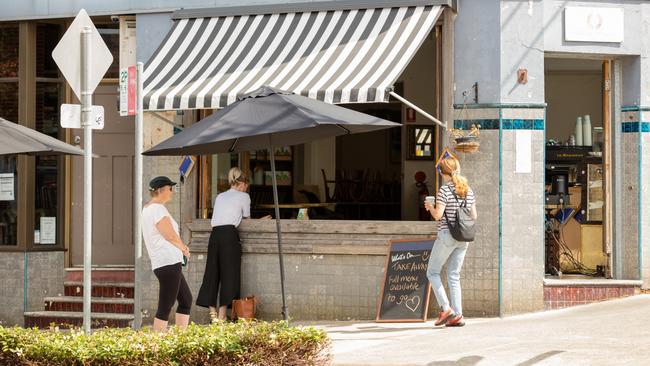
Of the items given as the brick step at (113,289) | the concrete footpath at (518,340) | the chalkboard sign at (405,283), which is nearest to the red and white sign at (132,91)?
the concrete footpath at (518,340)

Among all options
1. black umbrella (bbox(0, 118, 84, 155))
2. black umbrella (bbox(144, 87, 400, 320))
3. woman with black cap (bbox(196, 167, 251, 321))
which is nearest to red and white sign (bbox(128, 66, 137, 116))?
black umbrella (bbox(144, 87, 400, 320))

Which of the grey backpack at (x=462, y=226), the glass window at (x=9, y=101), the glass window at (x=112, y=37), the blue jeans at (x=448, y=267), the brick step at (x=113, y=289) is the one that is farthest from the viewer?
the glass window at (x=112, y=37)

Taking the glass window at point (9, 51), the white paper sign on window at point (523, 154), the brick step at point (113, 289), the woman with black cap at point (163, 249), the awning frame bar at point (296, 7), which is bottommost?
the brick step at point (113, 289)

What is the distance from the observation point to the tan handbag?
43.9ft

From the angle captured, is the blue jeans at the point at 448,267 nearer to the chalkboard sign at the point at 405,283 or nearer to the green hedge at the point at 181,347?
the chalkboard sign at the point at 405,283

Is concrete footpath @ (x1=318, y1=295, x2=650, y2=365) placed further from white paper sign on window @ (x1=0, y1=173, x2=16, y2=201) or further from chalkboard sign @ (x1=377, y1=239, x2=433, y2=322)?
white paper sign on window @ (x1=0, y1=173, x2=16, y2=201)

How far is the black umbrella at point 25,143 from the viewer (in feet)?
35.0

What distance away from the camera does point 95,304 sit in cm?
1481

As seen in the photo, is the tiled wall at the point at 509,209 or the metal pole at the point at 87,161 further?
the tiled wall at the point at 509,209

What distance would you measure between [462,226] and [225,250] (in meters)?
3.09

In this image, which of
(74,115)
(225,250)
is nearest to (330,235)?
(225,250)

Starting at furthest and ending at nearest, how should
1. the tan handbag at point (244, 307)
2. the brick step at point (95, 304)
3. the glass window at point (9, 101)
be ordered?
the glass window at point (9, 101)
the brick step at point (95, 304)
the tan handbag at point (244, 307)

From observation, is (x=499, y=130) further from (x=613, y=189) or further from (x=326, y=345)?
(x=326, y=345)

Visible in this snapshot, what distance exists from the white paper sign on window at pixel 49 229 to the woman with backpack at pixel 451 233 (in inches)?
226
